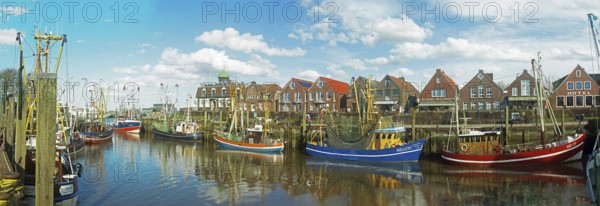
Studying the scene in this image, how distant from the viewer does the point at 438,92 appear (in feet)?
228

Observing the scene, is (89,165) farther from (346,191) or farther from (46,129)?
(46,129)

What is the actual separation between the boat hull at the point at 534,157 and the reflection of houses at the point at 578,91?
27721mm

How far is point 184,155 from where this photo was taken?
155 ft

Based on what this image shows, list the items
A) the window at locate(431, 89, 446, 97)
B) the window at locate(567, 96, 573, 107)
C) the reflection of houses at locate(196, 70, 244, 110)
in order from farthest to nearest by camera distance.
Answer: the reflection of houses at locate(196, 70, 244, 110), the window at locate(431, 89, 446, 97), the window at locate(567, 96, 573, 107)

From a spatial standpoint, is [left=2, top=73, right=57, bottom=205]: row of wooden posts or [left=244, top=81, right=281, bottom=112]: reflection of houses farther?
[left=244, top=81, right=281, bottom=112]: reflection of houses

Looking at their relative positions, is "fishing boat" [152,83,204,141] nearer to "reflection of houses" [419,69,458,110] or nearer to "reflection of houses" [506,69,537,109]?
"reflection of houses" [419,69,458,110]

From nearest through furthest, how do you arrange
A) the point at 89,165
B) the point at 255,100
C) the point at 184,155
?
the point at 89,165, the point at 184,155, the point at 255,100

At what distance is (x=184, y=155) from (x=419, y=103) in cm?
4035

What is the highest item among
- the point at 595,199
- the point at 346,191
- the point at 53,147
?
the point at 53,147

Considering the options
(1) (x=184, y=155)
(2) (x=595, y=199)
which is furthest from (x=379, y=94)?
(2) (x=595, y=199)

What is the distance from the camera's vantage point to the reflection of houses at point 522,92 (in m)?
63.8

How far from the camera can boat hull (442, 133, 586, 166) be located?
35531 millimetres

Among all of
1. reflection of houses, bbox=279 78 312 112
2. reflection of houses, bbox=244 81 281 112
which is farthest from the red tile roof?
reflection of houses, bbox=244 81 281 112

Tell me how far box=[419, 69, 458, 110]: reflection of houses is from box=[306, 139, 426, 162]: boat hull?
3021cm
